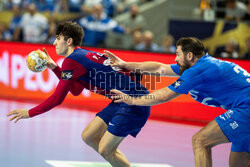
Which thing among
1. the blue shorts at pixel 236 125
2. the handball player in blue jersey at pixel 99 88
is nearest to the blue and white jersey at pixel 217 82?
the blue shorts at pixel 236 125

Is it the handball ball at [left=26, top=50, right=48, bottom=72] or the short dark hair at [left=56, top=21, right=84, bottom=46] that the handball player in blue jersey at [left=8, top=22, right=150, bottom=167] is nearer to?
the short dark hair at [left=56, top=21, right=84, bottom=46]

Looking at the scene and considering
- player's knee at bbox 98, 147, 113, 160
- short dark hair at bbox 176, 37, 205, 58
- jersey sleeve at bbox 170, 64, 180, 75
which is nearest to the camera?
short dark hair at bbox 176, 37, 205, 58

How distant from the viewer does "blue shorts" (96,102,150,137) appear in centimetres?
573

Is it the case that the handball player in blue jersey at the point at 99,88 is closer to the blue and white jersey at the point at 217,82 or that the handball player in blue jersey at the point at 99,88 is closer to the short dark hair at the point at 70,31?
the short dark hair at the point at 70,31

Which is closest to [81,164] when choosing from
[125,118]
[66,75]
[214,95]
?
[125,118]

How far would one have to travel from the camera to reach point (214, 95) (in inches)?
207

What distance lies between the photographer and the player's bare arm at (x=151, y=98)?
5.21 meters

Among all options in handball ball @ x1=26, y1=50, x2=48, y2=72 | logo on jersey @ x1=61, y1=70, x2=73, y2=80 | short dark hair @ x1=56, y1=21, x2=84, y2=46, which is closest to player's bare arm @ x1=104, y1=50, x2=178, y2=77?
short dark hair @ x1=56, y1=21, x2=84, y2=46

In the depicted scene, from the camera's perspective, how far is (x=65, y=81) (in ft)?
18.7

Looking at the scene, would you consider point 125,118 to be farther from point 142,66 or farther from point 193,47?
point 193,47

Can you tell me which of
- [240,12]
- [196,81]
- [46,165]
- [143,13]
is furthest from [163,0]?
[196,81]

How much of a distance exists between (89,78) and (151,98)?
0.98m

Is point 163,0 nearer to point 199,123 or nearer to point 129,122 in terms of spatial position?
point 199,123

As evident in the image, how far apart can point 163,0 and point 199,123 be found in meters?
5.83
